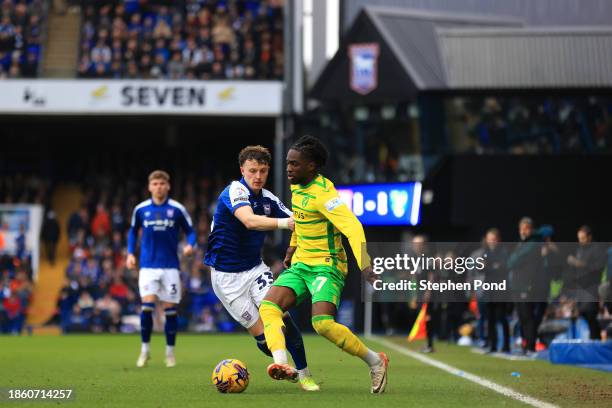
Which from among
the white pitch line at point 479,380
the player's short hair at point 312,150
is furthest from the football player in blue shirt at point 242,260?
the white pitch line at point 479,380

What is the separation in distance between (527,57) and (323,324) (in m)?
23.8

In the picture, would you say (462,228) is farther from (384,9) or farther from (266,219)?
(266,219)

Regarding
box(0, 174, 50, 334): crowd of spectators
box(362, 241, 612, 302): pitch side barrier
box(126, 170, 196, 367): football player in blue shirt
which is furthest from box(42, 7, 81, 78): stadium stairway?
box(126, 170, 196, 367): football player in blue shirt

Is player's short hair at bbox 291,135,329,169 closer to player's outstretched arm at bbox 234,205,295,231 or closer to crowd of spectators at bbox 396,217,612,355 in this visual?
player's outstretched arm at bbox 234,205,295,231

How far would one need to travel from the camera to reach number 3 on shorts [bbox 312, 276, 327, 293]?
29.7 feet

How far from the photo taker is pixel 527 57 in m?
31.5

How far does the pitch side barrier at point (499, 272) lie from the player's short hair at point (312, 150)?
56.3 inches

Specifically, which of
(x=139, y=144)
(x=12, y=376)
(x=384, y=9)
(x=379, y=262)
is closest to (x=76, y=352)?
(x=12, y=376)

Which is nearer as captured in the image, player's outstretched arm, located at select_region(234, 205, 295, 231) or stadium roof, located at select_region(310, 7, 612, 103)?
player's outstretched arm, located at select_region(234, 205, 295, 231)

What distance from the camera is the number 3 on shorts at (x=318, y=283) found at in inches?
356

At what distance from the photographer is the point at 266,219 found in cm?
925

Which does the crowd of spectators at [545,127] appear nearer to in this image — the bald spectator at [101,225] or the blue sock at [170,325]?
the bald spectator at [101,225]

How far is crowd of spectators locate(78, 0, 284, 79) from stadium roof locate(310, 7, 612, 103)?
2714mm

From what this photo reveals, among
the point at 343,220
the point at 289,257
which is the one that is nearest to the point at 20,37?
the point at 289,257
